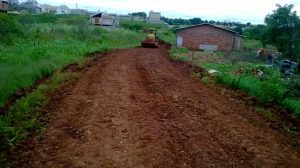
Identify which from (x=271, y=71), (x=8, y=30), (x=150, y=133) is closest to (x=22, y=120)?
(x=150, y=133)

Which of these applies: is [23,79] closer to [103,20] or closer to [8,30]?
[8,30]

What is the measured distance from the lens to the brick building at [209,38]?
39875 mm

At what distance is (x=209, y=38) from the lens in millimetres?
40156

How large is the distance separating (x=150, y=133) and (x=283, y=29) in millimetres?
28905

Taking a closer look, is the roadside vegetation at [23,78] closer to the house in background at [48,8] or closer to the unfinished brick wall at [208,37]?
the unfinished brick wall at [208,37]

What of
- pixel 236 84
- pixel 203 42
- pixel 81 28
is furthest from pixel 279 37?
pixel 236 84

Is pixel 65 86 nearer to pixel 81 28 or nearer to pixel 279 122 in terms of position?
pixel 279 122

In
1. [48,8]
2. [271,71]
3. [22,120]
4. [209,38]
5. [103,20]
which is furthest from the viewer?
[48,8]

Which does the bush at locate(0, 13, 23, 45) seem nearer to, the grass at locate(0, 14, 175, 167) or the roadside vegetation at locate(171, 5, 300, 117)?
the grass at locate(0, 14, 175, 167)

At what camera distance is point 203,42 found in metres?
40.4

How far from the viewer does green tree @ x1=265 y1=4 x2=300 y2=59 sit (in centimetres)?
3222

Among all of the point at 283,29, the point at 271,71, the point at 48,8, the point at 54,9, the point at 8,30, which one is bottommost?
the point at 271,71

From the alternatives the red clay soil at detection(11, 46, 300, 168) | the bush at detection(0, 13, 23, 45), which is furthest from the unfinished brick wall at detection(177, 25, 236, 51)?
the red clay soil at detection(11, 46, 300, 168)

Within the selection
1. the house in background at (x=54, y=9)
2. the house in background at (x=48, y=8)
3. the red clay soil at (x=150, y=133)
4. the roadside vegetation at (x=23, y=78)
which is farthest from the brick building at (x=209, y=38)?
the house in background at (x=48, y=8)
